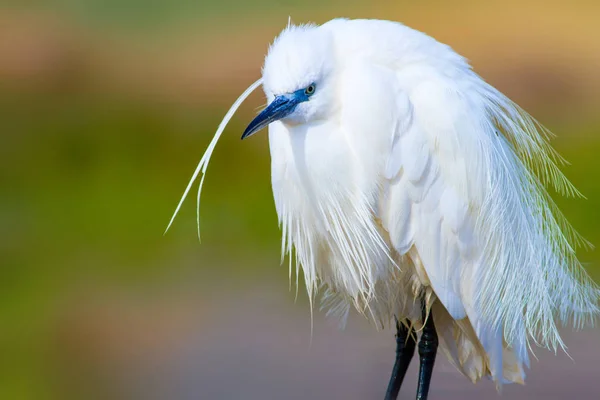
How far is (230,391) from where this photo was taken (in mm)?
3014

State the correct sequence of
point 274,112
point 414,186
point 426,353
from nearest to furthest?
point 274,112 < point 414,186 < point 426,353

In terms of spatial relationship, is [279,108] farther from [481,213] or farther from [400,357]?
[400,357]

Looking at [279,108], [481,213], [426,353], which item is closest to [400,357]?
[426,353]

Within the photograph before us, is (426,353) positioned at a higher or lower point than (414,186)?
lower

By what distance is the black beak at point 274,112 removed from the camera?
184 cm

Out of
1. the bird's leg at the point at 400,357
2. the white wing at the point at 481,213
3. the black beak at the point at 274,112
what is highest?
the black beak at the point at 274,112

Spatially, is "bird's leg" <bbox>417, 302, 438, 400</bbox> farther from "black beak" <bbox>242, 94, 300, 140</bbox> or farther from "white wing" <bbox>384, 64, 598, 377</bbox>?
"black beak" <bbox>242, 94, 300, 140</bbox>

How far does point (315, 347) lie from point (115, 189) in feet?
6.95

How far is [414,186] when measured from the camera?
6.58ft

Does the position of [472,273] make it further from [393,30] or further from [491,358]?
[393,30]

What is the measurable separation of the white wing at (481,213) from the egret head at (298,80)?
0.19m

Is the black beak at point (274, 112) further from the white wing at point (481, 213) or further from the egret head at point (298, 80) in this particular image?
the white wing at point (481, 213)

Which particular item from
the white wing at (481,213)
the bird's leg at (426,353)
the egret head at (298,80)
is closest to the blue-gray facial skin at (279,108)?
the egret head at (298,80)

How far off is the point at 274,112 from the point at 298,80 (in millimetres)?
87
